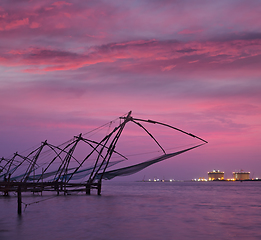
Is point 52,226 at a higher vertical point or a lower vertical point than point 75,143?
lower

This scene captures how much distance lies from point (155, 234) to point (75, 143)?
1569cm

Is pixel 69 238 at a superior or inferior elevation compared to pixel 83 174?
inferior

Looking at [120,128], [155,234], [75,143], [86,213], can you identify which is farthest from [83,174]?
[155,234]

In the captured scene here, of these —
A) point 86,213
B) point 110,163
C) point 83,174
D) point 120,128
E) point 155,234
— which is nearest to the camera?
point 155,234

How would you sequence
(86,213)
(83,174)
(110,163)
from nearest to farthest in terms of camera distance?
(86,213)
(110,163)
(83,174)

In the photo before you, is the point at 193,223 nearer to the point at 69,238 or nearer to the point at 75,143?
the point at 69,238

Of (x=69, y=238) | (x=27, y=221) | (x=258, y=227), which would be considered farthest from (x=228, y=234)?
(x=27, y=221)

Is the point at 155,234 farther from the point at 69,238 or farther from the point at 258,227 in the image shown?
the point at 258,227

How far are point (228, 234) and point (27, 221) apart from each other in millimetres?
8045

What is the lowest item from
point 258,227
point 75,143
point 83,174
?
point 258,227

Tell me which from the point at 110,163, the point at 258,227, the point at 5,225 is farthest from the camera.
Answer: the point at 110,163

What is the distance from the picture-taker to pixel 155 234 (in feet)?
40.9

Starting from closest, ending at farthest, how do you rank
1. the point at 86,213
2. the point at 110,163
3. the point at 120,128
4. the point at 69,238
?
the point at 69,238
the point at 86,213
the point at 120,128
the point at 110,163

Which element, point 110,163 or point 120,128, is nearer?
point 120,128
